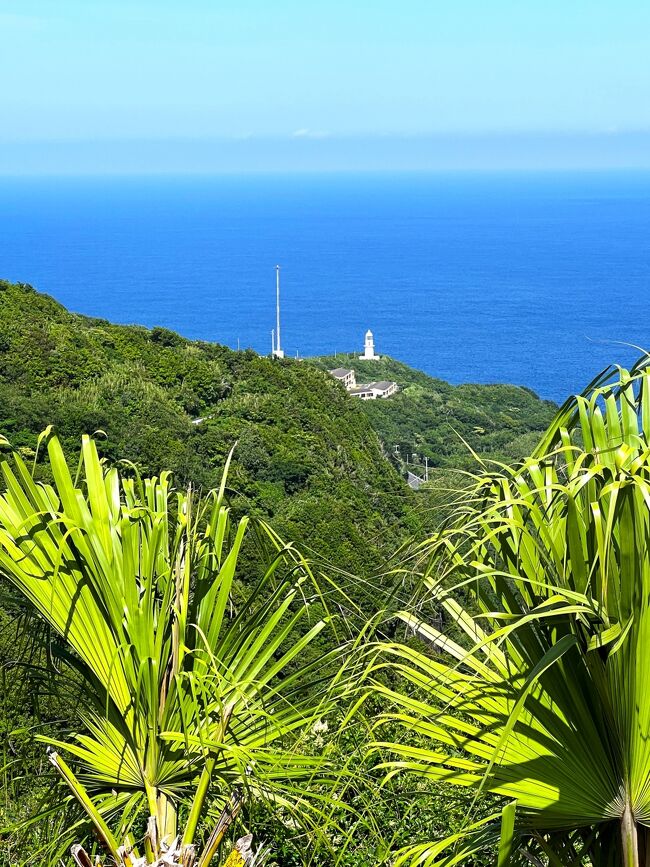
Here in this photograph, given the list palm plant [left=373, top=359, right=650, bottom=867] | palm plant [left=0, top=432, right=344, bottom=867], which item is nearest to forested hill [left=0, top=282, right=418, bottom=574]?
palm plant [left=0, top=432, right=344, bottom=867]

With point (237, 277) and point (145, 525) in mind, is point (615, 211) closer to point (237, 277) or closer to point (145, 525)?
point (237, 277)

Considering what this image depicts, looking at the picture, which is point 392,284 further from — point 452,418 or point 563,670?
point 563,670

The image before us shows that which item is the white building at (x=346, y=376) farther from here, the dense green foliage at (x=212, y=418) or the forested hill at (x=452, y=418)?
the dense green foliage at (x=212, y=418)

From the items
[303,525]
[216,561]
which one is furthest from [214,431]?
[216,561]

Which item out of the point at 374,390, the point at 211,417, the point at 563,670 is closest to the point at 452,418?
the point at 374,390

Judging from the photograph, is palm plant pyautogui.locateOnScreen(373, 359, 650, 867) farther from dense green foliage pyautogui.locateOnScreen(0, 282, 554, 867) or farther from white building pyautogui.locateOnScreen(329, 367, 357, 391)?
white building pyautogui.locateOnScreen(329, 367, 357, 391)
